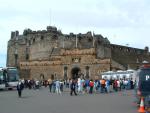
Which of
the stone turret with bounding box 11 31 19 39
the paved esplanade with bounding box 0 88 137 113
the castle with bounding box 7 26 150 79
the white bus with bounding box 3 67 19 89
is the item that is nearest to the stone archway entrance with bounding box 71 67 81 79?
the castle with bounding box 7 26 150 79

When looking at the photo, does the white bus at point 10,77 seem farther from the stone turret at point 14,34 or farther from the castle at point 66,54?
the stone turret at point 14,34

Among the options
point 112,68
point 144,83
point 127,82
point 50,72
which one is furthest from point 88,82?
point 50,72

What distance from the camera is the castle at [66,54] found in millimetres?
78494

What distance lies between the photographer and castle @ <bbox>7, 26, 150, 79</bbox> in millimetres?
78494

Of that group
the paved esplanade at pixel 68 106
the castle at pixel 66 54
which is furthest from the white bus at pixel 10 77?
the castle at pixel 66 54

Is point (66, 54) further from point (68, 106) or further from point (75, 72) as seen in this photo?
point (68, 106)

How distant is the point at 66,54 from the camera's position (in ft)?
266

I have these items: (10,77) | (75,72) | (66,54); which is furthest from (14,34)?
(10,77)

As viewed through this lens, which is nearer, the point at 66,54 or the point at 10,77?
the point at 10,77

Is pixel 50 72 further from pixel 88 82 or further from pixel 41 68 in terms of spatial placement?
pixel 88 82

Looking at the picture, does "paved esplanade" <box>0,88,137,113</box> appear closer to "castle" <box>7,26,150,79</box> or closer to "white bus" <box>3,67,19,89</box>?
"white bus" <box>3,67,19,89</box>

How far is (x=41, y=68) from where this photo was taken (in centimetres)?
8450

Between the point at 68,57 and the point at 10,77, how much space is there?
31410 millimetres

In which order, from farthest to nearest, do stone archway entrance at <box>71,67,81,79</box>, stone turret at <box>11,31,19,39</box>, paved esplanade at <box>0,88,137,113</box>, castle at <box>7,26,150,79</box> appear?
1. stone turret at <box>11,31,19,39</box>
2. stone archway entrance at <box>71,67,81,79</box>
3. castle at <box>7,26,150,79</box>
4. paved esplanade at <box>0,88,137,113</box>
